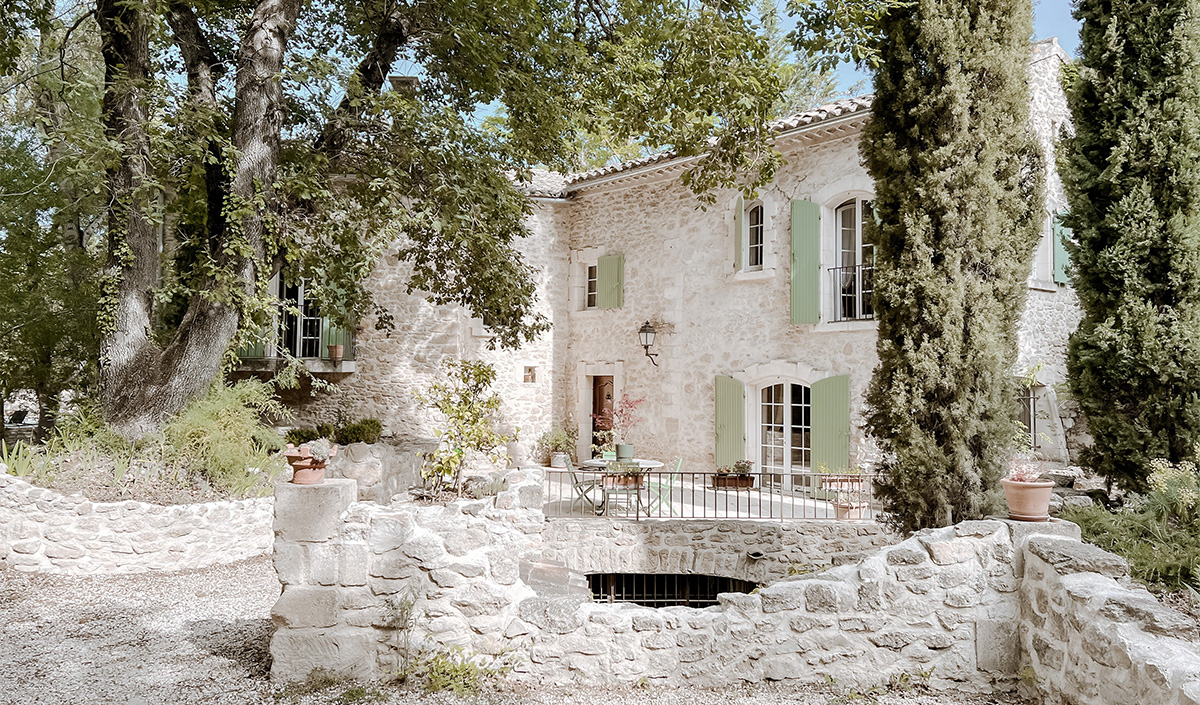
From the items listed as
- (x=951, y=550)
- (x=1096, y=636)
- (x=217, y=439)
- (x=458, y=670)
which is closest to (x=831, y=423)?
(x=951, y=550)

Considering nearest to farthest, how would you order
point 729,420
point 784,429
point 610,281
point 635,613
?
point 635,613
point 784,429
point 729,420
point 610,281

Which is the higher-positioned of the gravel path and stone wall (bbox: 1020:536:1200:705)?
stone wall (bbox: 1020:536:1200:705)

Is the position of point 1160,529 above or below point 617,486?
above

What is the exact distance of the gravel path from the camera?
363 centimetres

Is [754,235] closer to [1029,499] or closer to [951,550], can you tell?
[1029,499]

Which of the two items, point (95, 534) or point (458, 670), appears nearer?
point (458, 670)

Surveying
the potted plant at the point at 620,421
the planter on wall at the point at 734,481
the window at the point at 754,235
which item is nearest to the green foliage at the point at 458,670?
the planter on wall at the point at 734,481

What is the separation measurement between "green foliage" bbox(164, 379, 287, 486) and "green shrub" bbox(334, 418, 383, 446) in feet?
12.6

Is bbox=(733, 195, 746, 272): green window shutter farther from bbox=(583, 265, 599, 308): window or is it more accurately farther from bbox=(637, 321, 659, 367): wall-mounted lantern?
bbox=(583, 265, 599, 308): window

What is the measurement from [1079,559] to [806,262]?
701cm

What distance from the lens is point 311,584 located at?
369 centimetres

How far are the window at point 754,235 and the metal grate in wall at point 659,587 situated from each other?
4983 mm

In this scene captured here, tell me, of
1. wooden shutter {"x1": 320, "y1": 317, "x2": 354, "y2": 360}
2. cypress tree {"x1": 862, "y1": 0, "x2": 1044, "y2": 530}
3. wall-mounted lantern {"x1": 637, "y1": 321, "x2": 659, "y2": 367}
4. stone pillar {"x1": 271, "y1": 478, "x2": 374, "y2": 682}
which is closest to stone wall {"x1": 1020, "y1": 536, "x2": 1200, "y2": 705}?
cypress tree {"x1": 862, "y1": 0, "x2": 1044, "y2": 530}

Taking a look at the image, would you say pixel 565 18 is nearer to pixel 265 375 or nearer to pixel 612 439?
pixel 612 439
